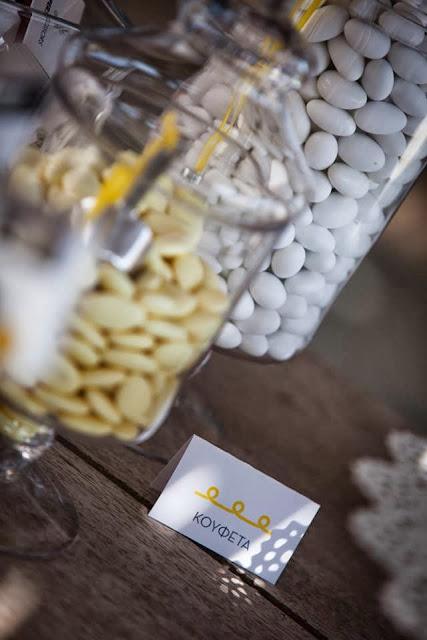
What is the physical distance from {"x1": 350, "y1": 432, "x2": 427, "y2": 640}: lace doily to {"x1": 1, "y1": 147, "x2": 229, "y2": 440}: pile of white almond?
27cm

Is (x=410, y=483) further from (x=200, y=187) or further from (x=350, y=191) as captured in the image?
(x=200, y=187)

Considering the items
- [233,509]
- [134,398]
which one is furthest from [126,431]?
[233,509]

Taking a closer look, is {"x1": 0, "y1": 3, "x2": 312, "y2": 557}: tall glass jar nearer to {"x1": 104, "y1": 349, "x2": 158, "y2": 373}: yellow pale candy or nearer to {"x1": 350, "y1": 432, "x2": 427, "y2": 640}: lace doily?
{"x1": 104, "y1": 349, "x2": 158, "y2": 373}: yellow pale candy

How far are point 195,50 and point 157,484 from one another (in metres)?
0.27

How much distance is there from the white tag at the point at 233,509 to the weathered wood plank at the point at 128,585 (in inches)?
0.4

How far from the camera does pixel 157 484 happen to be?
0.58 meters

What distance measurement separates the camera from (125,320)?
39cm

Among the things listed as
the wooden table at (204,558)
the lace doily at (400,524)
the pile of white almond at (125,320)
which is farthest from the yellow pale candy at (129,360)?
the lace doily at (400,524)

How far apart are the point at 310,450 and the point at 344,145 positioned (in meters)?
0.27

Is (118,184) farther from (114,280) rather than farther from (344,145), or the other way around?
(344,145)

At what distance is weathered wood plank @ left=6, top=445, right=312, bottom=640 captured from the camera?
46 cm

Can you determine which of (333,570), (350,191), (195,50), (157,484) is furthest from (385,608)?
(195,50)

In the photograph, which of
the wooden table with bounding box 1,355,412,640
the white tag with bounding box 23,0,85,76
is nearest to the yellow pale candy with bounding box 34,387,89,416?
the wooden table with bounding box 1,355,412,640

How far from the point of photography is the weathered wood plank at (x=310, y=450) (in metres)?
0.58
